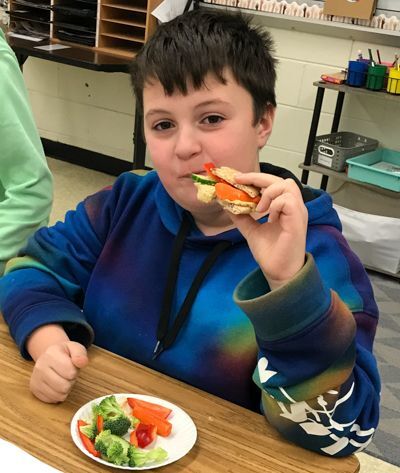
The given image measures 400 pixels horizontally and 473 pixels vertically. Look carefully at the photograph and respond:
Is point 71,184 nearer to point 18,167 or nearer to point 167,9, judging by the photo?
point 167,9

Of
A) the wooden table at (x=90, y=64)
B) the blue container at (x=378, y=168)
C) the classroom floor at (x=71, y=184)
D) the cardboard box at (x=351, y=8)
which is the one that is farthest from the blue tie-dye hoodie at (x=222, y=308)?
the cardboard box at (x=351, y=8)

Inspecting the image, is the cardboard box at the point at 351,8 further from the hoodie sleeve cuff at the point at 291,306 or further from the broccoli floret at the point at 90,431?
the broccoli floret at the point at 90,431

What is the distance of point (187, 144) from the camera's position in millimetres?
951

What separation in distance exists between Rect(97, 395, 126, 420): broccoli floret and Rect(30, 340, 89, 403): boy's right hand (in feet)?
0.20

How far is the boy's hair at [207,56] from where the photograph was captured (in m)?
0.99

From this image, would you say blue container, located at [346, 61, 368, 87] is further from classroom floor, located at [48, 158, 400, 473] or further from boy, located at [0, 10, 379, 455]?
boy, located at [0, 10, 379, 455]

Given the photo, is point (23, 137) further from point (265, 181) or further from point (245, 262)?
point (265, 181)

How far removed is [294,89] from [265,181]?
2921 mm

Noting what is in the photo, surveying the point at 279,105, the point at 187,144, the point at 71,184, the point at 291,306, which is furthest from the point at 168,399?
the point at 71,184

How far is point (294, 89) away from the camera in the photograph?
3.62 metres

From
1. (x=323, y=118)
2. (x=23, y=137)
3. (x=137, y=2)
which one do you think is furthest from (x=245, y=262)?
(x=137, y=2)

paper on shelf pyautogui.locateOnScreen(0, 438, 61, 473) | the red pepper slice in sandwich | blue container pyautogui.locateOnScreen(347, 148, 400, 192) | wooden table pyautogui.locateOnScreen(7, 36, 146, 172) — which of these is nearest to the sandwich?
the red pepper slice in sandwich

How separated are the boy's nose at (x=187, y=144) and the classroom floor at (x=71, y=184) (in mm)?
2449

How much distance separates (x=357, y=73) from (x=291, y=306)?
2.61 metres
